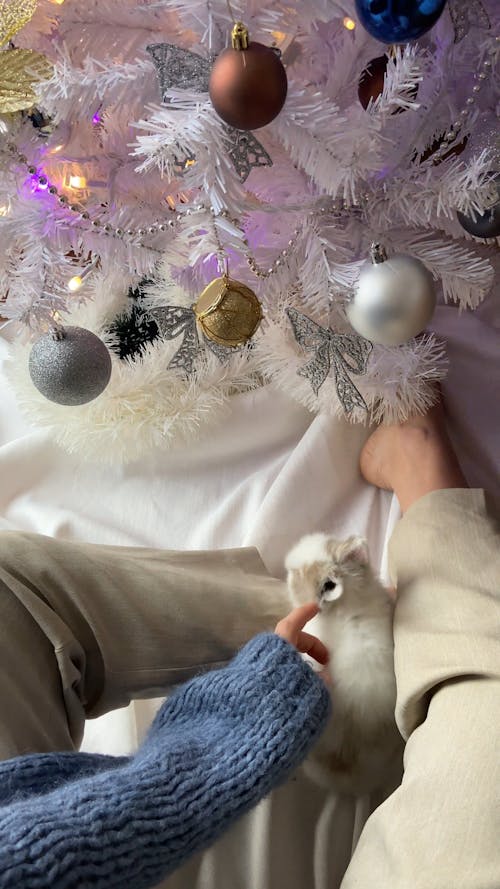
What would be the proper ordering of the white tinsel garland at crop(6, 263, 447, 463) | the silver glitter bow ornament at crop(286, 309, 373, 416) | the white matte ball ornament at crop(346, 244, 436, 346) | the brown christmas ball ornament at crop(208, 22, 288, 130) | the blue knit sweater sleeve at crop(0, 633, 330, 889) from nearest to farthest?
the blue knit sweater sleeve at crop(0, 633, 330, 889) → the brown christmas ball ornament at crop(208, 22, 288, 130) → the white matte ball ornament at crop(346, 244, 436, 346) → the silver glitter bow ornament at crop(286, 309, 373, 416) → the white tinsel garland at crop(6, 263, 447, 463)

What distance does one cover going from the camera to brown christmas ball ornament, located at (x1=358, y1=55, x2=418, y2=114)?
638 mm

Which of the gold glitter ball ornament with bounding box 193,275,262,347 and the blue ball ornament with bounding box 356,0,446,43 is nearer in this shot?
the blue ball ornament with bounding box 356,0,446,43

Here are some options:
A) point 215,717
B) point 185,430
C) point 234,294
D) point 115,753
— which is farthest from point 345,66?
point 115,753

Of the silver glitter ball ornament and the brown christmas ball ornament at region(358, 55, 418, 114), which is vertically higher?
the brown christmas ball ornament at region(358, 55, 418, 114)

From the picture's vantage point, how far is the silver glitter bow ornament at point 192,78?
558 millimetres

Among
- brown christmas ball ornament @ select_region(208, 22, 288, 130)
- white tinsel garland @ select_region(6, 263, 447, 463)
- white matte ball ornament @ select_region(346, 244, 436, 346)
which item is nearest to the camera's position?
brown christmas ball ornament @ select_region(208, 22, 288, 130)

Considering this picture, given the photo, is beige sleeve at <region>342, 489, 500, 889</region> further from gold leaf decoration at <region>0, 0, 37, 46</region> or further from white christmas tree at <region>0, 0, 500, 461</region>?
gold leaf decoration at <region>0, 0, 37, 46</region>

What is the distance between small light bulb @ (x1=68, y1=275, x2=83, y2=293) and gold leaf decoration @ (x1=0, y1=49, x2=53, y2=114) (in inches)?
6.7

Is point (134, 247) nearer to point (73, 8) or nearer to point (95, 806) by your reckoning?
point (73, 8)

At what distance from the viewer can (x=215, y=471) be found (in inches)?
35.7

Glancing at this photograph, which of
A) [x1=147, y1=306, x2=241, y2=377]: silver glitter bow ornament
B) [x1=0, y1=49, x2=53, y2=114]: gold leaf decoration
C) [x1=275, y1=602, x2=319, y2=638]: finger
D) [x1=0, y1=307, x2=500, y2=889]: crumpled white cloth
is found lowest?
[x1=0, y1=307, x2=500, y2=889]: crumpled white cloth

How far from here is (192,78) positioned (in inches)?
22.3

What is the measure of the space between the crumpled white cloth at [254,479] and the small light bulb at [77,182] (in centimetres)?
31

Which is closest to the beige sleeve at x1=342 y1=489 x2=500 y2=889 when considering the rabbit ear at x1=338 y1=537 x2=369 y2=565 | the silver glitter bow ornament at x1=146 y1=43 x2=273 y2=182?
the rabbit ear at x1=338 y1=537 x2=369 y2=565
